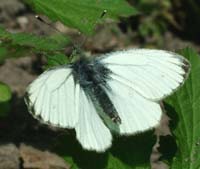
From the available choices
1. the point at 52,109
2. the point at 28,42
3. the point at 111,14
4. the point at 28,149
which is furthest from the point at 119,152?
the point at 28,149

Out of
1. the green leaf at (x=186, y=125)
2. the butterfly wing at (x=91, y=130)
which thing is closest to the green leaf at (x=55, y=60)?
the butterfly wing at (x=91, y=130)

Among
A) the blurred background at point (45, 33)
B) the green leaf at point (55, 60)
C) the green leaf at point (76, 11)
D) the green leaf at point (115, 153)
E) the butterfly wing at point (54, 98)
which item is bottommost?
the blurred background at point (45, 33)

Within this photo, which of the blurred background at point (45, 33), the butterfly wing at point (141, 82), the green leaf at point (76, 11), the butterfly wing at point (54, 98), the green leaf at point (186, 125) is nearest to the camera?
the butterfly wing at point (54, 98)

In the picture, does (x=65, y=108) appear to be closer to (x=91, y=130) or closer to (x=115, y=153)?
(x=91, y=130)

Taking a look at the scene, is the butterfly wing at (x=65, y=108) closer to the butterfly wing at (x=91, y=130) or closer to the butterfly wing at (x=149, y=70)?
the butterfly wing at (x=91, y=130)

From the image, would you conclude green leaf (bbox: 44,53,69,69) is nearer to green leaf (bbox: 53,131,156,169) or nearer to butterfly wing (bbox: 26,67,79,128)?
butterfly wing (bbox: 26,67,79,128)

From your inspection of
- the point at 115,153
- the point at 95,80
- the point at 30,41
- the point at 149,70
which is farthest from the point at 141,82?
the point at 30,41
